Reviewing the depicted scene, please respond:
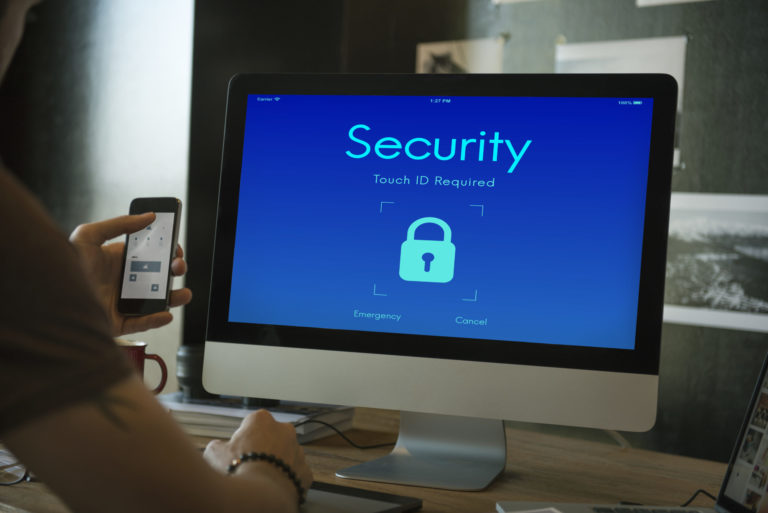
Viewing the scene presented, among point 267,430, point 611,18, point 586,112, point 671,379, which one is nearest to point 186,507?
point 267,430

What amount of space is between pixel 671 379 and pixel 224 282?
1.16m

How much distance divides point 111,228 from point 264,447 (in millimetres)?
603

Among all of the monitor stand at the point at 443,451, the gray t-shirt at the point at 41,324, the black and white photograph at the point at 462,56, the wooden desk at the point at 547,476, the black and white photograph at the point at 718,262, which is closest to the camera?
the gray t-shirt at the point at 41,324

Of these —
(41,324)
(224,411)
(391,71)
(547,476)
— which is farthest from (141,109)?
(41,324)

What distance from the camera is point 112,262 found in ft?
4.21

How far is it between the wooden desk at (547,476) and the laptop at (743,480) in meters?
0.08

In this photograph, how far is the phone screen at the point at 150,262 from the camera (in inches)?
47.3

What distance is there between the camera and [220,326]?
1.14 metres

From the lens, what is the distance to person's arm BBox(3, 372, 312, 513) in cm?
48

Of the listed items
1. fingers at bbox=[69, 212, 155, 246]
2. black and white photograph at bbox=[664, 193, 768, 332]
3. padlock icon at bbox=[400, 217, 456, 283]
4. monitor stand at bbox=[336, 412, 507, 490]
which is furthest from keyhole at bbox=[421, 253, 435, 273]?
black and white photograph at bbox=[664, 193, 768, 332]

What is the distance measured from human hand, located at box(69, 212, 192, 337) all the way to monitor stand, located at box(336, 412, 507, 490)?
446 mm

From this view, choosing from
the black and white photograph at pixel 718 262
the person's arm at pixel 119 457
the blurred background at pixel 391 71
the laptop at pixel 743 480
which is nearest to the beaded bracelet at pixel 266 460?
the person's arm at pixel 119 457

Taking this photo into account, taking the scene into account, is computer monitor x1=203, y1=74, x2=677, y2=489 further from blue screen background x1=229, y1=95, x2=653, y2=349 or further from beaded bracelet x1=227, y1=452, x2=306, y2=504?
beaded bracelet x1=227, y1=452, x2=306, y2=504

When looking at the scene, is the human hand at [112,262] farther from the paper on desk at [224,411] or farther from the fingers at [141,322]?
the paper on desk at [224,411]
